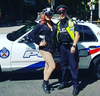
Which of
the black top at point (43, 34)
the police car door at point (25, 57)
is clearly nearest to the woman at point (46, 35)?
the black top at point (43, 34)

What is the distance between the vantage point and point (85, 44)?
4.78 metres

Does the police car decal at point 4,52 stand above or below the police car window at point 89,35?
below

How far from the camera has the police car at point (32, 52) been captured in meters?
4.54

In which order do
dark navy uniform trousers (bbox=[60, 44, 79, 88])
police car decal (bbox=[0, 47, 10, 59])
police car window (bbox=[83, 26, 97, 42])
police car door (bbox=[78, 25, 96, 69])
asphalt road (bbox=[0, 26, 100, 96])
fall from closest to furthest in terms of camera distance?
dark navy uniform trousers (bbox=[60, 44, 79, 88]) < asphalt road (bbox=[0, 26, 100, 96]) < police car decal (bbox=[0, 47, 10, 59]) < police car door (bbox=[78, 25, 96, 69]) < police car window (bbox=[83, 26, 97, 42])

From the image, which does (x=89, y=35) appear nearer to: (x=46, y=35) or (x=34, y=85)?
(x=46, y=35)

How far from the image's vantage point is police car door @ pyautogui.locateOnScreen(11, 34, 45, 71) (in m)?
4.54

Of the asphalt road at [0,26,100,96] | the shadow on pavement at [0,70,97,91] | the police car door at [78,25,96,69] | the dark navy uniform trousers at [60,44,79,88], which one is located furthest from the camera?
the shadow on pavement at [0,70,97,91]

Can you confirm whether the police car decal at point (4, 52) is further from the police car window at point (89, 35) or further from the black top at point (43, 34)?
the police car window at point (89, 35)

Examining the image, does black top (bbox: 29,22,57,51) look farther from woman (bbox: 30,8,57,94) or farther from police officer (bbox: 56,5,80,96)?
police officer (bbox: 56,5,80,96)

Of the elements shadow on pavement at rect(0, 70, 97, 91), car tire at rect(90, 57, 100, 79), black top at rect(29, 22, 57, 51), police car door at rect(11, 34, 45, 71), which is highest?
black top at rect(29, 22, 57, 51)

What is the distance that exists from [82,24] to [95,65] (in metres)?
1.04

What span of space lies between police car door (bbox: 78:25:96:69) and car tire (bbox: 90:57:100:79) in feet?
0.49

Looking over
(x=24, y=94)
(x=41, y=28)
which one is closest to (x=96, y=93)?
(x=24, y=94)

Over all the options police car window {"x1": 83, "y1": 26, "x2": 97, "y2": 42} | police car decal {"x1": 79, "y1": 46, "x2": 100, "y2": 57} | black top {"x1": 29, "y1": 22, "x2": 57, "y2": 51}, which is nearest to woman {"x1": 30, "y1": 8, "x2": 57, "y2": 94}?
black top {"x1": 29, "y1": 22, "x2": 57, "y2": 51}
